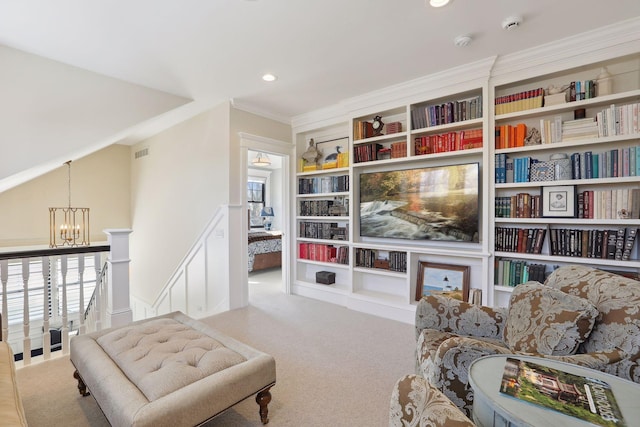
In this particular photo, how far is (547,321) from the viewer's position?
1417 mm

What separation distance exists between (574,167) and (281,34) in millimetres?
2594

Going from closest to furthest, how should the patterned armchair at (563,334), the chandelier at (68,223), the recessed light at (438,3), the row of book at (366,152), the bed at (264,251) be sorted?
the patterned armchair at (563,334) → the recessed light at (438,3) → the row of book at (366,152) → the chandelier at (68,223) → the bed at (264,251)

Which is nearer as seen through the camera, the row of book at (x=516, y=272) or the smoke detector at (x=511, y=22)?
the smoke detector at (x=511, y=22)

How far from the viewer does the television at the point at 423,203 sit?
296 cm

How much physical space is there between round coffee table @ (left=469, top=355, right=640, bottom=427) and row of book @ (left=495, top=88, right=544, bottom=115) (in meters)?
2.36

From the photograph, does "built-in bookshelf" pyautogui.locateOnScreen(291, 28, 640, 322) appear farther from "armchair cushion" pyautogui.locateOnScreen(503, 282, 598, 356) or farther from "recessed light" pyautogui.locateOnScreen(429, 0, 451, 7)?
"armchair cushion" pyautogui.locateOnScreen(503, 282, 598, 356)

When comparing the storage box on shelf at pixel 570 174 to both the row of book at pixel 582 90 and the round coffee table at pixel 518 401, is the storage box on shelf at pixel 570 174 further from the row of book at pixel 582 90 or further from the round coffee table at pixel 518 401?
the round coffee table at pixel 518 401

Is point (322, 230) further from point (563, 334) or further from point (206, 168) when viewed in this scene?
point (563, 334)

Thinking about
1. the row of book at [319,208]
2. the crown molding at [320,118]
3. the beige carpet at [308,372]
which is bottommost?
the beige carpet at [308,372]

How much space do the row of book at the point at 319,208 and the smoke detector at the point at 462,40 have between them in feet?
7.12

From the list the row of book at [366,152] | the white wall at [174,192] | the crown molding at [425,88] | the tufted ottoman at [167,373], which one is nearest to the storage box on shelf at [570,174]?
the crown molding at [425,88]

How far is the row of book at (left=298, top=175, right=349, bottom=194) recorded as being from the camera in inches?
155

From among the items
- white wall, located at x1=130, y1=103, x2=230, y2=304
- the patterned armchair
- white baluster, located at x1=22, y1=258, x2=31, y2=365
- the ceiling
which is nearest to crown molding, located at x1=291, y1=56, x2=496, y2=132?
the ceiling

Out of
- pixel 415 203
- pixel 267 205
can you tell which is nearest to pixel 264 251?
pixel 267 205
